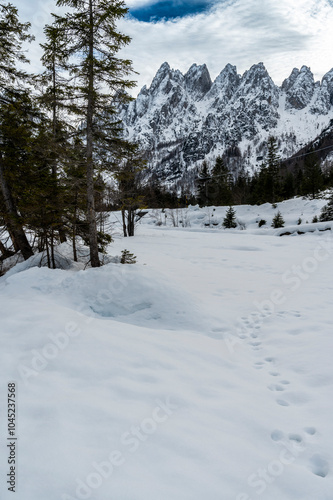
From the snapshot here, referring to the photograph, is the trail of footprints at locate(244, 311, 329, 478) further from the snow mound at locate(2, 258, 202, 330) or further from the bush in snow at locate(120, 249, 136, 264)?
the bush in snow at locate(120, 249, 136, 264)

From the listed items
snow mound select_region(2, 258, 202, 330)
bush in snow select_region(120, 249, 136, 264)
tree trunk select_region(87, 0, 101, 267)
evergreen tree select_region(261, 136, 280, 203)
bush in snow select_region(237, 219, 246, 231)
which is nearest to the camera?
snow mound select_region(2, 258, 202, 330)

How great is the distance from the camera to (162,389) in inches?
121

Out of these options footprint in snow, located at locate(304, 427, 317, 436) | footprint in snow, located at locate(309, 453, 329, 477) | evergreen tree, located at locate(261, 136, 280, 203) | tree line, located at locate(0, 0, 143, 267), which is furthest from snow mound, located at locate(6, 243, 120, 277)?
evergreen tree, located at locate(261, 136, 280, 203)

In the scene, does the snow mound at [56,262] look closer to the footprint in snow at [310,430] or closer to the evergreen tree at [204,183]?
the footprint in snow at [310,430]

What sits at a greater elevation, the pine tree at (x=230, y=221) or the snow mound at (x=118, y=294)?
the pine tree at (x=230, y=221)

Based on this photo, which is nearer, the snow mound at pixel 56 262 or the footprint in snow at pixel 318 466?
the footprint in snow at pixel 318 466

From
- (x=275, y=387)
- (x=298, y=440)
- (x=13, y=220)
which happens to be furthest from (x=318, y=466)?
(x=13, y=220)

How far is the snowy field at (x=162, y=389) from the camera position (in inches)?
77.7

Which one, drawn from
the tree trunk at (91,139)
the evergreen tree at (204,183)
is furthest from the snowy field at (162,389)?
the evergreen tree at (204,183)

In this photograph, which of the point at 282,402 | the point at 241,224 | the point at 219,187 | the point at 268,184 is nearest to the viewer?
the point at 282,402

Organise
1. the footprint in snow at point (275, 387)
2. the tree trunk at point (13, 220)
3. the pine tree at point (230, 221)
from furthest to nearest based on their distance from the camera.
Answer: the pine tree at point (230, 221) → the tree trunk at point (13, 220) → the footprint in snow at point (275, 387)

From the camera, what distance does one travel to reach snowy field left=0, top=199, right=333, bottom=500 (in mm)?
1973

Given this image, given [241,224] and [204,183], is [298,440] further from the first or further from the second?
[204,183]

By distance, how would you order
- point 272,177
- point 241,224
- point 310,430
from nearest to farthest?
point 310,430
point 241,224
point 272,177
